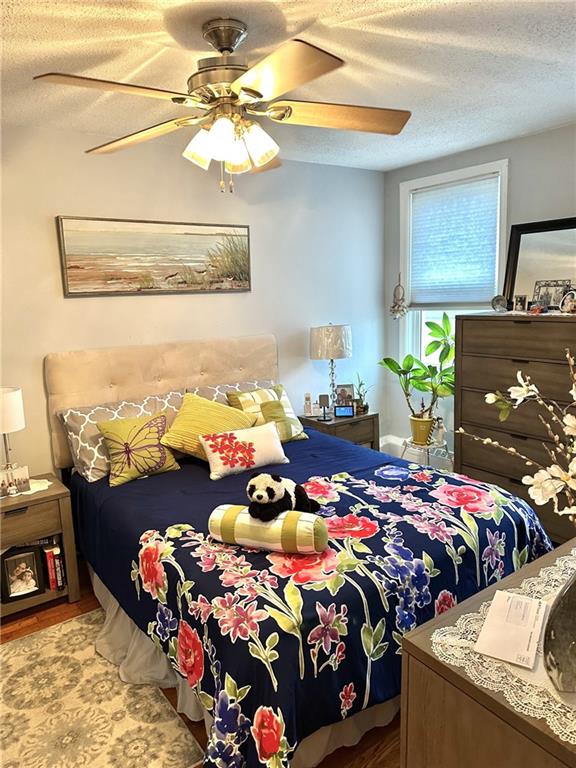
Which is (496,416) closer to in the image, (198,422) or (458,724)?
(198,422)

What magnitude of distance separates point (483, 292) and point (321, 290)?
1221 mm

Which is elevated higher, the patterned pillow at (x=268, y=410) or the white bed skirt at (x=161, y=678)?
the patterned pillow at (x=268, y=410)

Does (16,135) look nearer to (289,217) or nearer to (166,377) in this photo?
(166,377)

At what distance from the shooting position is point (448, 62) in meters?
2.30

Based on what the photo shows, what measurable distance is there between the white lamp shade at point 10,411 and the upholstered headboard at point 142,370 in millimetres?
358

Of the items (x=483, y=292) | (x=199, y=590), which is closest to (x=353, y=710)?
(x=199, y=590)

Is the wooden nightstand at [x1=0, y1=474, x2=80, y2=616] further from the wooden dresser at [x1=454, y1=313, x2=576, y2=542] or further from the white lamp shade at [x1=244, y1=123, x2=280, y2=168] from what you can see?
the wooden dresser at [x1=454, y1=313, x2=576, y2=542]

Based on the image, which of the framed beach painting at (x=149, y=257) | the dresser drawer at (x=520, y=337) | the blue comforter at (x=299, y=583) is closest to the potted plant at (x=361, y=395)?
the dresser drawer at (x=520, y=337)

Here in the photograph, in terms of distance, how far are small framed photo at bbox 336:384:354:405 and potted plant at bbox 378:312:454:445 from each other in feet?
1.23

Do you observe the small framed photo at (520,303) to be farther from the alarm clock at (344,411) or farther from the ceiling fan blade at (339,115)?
the ceiling fan blade at (339,115)

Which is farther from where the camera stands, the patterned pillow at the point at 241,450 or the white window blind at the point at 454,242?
the white window blind at the point at 454,242

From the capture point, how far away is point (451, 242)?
4164mm

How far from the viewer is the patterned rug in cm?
193

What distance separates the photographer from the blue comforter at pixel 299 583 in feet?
5.26
